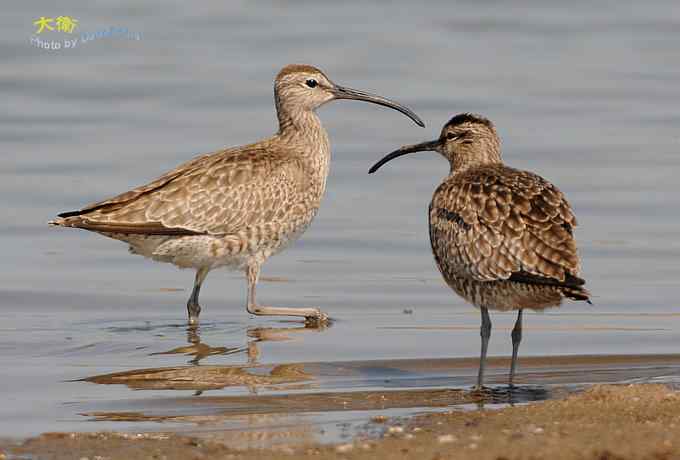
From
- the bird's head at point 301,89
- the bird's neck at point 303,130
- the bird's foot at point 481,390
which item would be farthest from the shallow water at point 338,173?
the bird's head at point 301,89

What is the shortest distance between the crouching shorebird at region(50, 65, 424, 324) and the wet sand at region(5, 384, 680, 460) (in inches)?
150

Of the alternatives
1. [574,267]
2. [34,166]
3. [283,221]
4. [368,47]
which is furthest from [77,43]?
[574,267]

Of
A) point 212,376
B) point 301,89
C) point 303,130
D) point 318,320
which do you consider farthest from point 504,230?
point 301,89

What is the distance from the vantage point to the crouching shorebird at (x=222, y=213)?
11305 mm

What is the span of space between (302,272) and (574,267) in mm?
5293

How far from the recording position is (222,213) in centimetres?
1157

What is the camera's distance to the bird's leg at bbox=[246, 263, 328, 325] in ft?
36.5

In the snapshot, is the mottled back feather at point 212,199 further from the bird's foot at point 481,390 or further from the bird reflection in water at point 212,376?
the bird's foot at point 481,390

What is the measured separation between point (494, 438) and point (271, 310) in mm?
4843

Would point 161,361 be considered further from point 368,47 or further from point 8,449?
point 368,47

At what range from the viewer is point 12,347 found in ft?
33.9

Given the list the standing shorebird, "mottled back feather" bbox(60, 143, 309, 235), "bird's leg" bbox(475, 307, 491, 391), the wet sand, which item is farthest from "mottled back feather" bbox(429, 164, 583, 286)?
"mottled back feather" bbox(60, 143, 309, 235)

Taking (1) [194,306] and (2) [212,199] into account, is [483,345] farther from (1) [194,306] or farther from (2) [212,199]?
(2) [212,199]

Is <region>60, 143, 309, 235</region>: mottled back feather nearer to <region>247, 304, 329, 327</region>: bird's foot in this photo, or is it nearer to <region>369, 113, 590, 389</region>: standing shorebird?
<region>247, 304, 329, 327</region>: bird's foot
